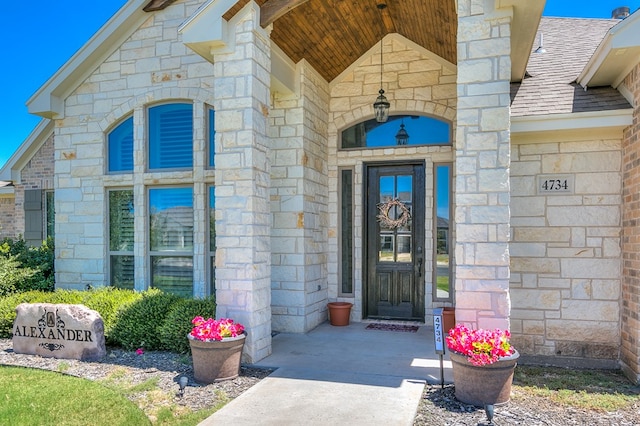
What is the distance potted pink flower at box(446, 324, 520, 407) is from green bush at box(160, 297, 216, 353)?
284cm

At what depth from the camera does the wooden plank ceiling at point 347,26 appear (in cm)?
522

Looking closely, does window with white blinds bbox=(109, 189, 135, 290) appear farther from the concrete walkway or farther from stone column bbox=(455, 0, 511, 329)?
stone column bbox=(455, 0, 511, 329)

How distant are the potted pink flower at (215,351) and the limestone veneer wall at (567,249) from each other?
10.9ft

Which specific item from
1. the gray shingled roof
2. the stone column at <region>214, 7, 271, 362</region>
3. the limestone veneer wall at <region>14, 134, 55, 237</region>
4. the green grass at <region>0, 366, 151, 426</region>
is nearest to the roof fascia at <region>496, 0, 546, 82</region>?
the gray shingled roof

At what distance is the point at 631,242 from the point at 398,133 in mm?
3456

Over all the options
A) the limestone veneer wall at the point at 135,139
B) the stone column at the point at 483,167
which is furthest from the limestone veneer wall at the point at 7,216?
the stone column at the point at 483,167

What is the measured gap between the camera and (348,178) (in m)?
7.06

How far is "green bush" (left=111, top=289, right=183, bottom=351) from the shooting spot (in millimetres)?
5289

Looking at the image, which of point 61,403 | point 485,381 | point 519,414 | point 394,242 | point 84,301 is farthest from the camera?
point 394,242

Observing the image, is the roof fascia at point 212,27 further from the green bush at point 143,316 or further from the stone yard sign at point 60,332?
the stone yard sign at point 60,332

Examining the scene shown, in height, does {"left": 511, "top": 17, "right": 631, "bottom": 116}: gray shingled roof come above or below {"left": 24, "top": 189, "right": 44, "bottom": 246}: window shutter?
above

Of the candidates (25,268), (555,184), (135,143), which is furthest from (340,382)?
(25,268)

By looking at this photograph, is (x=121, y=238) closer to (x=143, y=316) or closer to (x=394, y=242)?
(x=143, y=316)

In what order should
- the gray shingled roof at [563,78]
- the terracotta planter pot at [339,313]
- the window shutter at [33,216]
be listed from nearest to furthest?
1. the gray shingled roof at [563,78]
2. the terracotta planter pot at [339,313]
3. the window shutter at [33,216]
